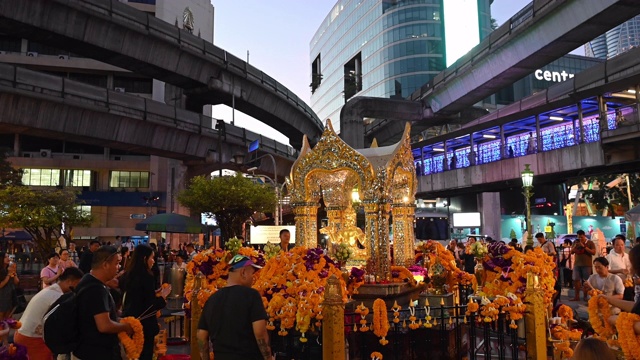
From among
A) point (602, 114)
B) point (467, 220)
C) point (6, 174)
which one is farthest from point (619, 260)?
point (6, 174)

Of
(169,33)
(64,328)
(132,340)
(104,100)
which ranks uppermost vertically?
(169,33)

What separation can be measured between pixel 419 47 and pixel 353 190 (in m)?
57.8

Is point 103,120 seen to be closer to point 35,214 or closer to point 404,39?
point 35,214

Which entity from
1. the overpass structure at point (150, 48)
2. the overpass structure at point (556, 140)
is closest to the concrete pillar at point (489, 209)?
the overpass structure at point (556, 140)

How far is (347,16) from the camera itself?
8894 centimetres

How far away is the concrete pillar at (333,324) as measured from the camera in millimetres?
5668

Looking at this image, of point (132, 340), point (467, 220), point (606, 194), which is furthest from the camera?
point (606, 194)

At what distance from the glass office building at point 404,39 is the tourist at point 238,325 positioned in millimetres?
52529

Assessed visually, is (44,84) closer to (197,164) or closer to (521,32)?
(197,164)

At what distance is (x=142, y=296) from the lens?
571 centimetres

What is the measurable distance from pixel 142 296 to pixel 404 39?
221 ft

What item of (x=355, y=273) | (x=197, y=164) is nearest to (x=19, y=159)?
(x=197, y=164)

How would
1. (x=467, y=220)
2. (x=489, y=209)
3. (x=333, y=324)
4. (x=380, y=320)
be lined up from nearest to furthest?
(x=333, y=324) → (x=380, y=320) → (x=467, y=220) → (x=489, y=209)

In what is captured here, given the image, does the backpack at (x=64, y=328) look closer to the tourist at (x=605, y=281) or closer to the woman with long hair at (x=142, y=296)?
the woman with long hair at (x=142, y=296)
